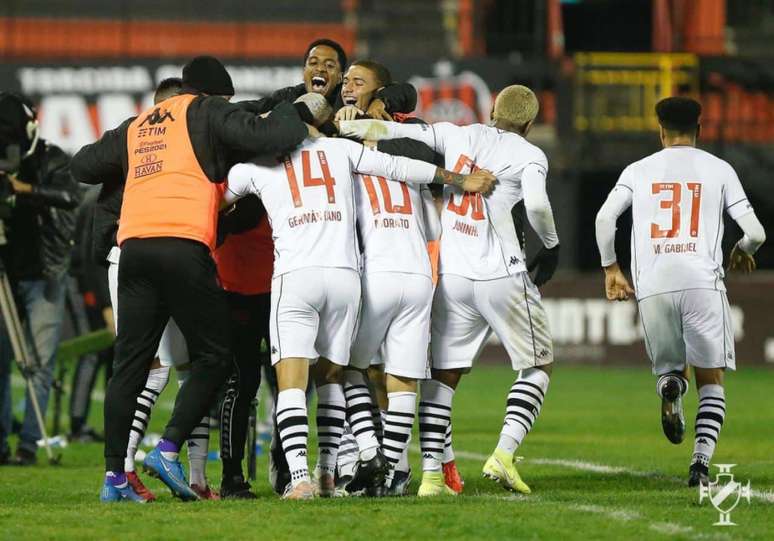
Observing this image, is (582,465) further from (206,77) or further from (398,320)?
(206,77)

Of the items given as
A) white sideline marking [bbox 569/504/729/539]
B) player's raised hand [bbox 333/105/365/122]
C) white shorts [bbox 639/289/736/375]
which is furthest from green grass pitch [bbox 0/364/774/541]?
player's raised hand [bbox 333/105/365/122]

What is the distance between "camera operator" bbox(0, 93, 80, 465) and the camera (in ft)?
36.0

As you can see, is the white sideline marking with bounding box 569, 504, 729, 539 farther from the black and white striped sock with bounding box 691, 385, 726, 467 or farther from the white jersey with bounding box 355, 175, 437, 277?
the white jersey with bounding box 355, 175, 437, 277

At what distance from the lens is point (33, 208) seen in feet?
37.4

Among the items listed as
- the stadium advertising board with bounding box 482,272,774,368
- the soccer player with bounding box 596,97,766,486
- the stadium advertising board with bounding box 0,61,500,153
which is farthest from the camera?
the stadium advertising board with bounding box 0,61,500,153

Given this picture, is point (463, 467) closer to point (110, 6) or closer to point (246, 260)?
point (246, 260)

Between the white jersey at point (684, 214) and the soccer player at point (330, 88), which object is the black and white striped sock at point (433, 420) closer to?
the white jersey at point (684, 214)

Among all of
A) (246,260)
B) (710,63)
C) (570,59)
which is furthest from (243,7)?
(246,260)

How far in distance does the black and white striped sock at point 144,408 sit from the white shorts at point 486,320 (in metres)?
1.57

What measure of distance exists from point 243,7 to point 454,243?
694 inches

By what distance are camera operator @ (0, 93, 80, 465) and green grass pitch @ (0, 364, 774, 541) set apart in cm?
59

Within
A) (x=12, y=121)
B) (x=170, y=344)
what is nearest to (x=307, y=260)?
(x=170, y=344)

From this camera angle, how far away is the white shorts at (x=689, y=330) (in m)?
9.12

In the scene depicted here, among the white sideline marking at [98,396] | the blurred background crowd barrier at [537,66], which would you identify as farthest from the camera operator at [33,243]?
the blurred background crowd barrier at [537,66]
